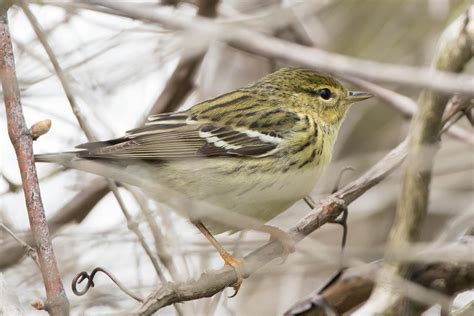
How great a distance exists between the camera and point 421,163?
3.02 metres

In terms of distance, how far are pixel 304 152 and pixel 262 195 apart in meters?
0.43

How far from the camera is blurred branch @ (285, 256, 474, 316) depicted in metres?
2.81

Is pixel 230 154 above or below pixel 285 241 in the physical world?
above

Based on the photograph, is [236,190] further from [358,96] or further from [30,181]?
[30,181]

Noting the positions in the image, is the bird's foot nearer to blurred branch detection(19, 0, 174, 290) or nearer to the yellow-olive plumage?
the yellow-olive plumage

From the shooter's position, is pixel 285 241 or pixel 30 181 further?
pixel 285 241

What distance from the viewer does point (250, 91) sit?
16.0 feet

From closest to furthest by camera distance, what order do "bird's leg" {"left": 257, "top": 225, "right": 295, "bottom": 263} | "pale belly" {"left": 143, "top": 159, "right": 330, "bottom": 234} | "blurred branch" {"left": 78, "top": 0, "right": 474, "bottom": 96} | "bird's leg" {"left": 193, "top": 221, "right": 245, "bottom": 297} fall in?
"blurred branch" {"left": 78, "top": 0, "right": 474, "bottom": 96} < "bird's leg" {"left": 193, "top": 221, "right": 245, "bottom": 297} < "bird's leg" {"left": 257, "top": 225, "right": 295, "bottom": 263} < "pale belly" {"left": 143, "top": 159, "right": 330, "bottom": 234}

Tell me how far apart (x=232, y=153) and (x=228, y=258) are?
25.9 inches

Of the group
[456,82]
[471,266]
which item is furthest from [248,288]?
[456,82]

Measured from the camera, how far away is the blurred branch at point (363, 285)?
2.81 m

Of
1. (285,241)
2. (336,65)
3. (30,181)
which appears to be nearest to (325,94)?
(285,241)

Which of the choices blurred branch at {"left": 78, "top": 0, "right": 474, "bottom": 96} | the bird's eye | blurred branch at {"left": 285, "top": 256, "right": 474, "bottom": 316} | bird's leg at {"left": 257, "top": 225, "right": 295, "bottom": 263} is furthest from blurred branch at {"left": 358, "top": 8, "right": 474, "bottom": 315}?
the bird's eye

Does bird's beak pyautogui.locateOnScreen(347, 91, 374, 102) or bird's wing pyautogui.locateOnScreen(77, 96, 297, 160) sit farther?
bird's beak pyautogui.locateOnScreen(347, 91, 374, 102)
